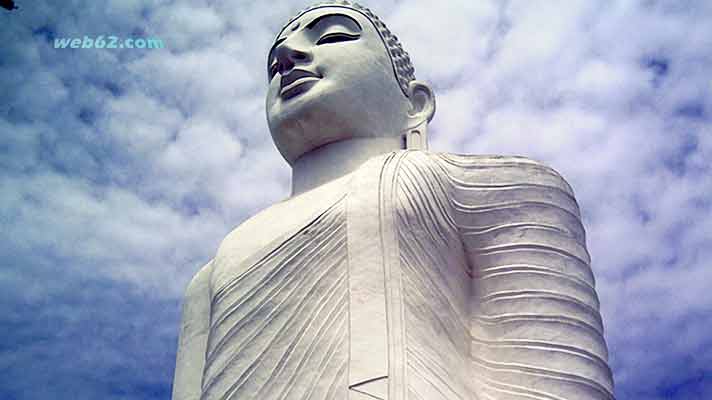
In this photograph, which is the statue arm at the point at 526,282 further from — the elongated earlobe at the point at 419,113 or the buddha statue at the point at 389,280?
the elongated earlobe at the point at 419,113

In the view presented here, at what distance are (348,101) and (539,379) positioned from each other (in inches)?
104

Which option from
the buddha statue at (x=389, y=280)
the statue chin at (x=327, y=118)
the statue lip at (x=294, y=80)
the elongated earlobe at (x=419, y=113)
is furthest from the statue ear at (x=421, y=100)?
the statue lip at (x=294, y=80)

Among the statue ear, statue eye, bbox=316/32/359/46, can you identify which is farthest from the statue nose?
the statue ear

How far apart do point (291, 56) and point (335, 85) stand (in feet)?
1.57

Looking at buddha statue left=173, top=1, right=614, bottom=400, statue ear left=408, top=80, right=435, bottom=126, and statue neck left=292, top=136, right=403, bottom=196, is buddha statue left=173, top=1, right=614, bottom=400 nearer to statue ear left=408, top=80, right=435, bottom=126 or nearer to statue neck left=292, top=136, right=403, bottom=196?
statue neck left=292, top=136, right=403, bottom=196

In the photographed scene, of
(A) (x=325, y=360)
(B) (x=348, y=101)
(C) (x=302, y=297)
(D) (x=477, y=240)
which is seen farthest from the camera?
(B) (x=348, y=101)

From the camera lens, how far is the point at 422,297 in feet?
18.0

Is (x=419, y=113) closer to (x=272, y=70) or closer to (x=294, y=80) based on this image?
(x=294, y=80)

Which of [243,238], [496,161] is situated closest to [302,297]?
A: [243,238]

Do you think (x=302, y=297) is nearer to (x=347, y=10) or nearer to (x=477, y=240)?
(x=477, y=240)

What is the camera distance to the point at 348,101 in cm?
664

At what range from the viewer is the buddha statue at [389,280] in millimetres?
5219

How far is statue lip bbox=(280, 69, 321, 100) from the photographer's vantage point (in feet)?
21.9

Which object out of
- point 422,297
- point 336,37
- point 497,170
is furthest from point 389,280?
point 336,37
